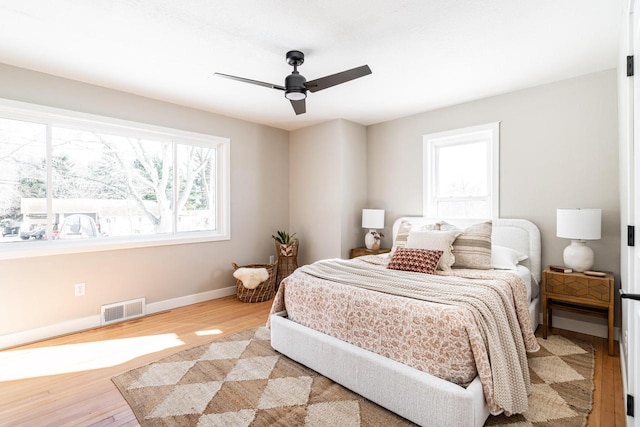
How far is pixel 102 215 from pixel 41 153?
0.81 metres

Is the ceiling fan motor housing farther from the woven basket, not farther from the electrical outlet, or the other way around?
the electrical outlet

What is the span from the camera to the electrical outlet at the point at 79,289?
322 cm

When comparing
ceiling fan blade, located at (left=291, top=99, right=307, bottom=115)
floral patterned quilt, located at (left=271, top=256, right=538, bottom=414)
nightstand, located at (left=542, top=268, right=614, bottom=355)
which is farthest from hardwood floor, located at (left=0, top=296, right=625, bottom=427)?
ceiling fan blade, located at (left=291, top=99, right=307, bottom=115)

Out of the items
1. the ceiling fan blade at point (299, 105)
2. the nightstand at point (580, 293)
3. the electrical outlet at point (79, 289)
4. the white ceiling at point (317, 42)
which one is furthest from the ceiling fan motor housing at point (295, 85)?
the electrical outlet at point (79, 289)

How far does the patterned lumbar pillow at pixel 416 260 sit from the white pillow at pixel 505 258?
0.60m

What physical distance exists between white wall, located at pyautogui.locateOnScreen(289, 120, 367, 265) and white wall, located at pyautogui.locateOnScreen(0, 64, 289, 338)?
316mm

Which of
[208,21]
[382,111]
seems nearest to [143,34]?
[208,21]

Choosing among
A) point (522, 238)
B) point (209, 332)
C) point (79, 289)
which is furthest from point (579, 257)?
point (79, 289)

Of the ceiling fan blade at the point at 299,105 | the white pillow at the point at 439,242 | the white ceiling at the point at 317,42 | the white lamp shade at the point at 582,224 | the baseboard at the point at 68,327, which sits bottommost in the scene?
the baseboard at the point at 68,327

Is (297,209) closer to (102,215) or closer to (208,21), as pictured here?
(102,215)

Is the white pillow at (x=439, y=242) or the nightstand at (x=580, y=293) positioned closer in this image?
the nightstand at (x=580, y=293)

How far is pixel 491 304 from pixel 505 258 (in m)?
1.26

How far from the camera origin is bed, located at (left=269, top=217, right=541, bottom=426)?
5.44 feet

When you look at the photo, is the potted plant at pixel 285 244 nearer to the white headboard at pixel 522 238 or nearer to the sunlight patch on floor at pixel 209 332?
the sunlight patch on floor at pixel 209 332
